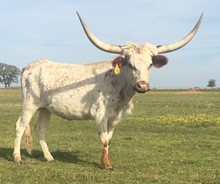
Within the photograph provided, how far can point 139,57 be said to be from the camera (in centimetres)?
1058

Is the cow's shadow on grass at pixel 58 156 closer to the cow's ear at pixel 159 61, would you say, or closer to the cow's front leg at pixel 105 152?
the cow's front leg at pixel 105 152

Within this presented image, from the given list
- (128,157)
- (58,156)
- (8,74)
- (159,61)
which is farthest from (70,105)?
(8,74)

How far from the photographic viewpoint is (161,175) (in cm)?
1005

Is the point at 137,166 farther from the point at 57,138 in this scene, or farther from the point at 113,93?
the point at 57,138

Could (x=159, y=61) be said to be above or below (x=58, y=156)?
above

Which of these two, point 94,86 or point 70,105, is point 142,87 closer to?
point 94,86

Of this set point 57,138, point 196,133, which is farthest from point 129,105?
point 196,133

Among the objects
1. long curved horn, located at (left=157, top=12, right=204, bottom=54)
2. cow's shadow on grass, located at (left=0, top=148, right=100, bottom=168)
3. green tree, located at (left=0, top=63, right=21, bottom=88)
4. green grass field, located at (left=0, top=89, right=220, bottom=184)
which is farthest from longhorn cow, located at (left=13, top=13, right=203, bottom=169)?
green tree, located at (left=0, top=63, right=21, bottom=88)

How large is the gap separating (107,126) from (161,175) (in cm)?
224

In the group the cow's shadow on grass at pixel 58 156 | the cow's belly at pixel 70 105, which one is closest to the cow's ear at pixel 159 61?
the cow's belly at pixel 70 105

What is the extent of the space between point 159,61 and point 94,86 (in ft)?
6.00

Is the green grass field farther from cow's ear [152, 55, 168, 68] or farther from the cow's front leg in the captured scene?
cow's ear [152, 55, 168, 68]

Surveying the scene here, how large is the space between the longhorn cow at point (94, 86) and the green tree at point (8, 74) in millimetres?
156715

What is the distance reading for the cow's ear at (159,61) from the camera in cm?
1104
